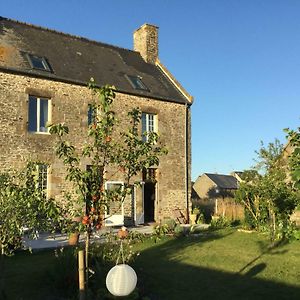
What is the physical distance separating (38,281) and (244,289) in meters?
4.65

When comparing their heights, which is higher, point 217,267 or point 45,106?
point 45,106

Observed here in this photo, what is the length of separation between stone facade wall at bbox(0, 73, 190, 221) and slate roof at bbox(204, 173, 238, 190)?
106ft

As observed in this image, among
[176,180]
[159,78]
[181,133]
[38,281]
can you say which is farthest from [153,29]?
[38,281]

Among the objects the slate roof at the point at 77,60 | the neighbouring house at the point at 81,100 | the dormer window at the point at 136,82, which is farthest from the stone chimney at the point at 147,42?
the dormer window at the point at 136,82

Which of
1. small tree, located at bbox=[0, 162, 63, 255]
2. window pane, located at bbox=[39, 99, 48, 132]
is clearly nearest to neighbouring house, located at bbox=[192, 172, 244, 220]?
window pane, located at bbox=[39, 99, 48, 132]

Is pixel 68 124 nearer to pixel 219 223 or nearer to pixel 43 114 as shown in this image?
pixel 43 114

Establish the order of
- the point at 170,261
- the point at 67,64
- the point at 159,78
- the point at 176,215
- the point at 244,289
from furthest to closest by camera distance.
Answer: the point at 159,78, the point at 176,215, the point at 67,64, the point at 170,261, the point at 244,289

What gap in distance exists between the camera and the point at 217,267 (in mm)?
10453

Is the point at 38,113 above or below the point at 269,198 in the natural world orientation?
above

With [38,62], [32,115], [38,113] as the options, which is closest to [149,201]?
[38,113]

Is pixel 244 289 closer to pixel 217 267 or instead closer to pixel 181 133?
pixel 217 267

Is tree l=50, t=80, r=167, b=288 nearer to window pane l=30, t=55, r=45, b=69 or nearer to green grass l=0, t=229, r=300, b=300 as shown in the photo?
green grass l=0, t=229, r=300, b=300

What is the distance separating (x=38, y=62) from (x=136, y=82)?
17.7ft

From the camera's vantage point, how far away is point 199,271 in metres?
10.0
